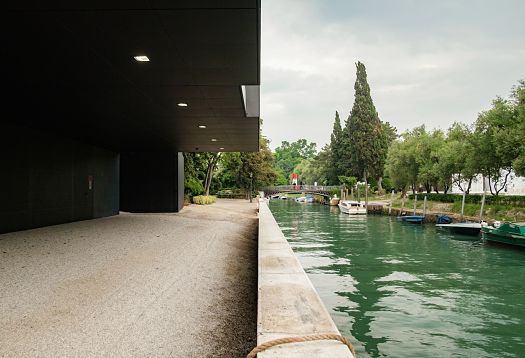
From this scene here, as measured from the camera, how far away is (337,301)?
27.2 feet

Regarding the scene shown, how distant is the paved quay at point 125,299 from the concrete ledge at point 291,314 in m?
0.48

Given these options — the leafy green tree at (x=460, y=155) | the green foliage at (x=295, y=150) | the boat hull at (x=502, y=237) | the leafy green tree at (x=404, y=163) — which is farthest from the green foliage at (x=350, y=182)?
the green foliage at (x=295, y=150)

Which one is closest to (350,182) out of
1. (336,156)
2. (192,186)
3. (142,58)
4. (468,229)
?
(336,156)

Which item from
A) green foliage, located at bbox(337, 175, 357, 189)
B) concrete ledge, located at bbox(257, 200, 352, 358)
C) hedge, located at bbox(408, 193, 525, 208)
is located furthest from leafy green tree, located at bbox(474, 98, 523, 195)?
green foliage, located at bbox(337, 175, 357, 189)

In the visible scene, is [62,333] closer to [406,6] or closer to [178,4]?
[178,4]

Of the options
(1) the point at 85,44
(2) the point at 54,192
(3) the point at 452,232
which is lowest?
(3) the point at 452,232

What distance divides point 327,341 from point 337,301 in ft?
18.4

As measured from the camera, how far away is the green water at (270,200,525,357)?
614 cm

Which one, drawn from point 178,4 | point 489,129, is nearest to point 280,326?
point 178,4

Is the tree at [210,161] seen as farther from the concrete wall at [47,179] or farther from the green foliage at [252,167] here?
the concrete wall at [47,179]

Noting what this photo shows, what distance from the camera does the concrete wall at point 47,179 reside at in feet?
38.2

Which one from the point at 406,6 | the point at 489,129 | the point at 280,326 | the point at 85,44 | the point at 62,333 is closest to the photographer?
the point at 280,326

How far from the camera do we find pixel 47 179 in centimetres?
1353

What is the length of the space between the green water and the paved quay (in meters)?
2.27
